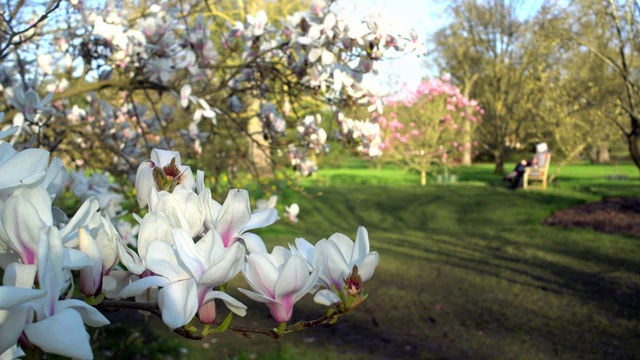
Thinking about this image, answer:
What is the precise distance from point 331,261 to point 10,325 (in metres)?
0.32

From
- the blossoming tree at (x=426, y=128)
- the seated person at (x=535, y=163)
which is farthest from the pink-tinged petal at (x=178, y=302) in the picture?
the blossoming tree at (x=426, y=128)

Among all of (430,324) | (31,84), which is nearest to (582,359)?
(430,324)

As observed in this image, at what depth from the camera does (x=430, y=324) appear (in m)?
5.05

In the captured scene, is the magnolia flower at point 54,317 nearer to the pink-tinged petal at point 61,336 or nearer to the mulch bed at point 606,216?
the pink-tinged petal at point 61,336

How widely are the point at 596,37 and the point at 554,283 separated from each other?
5.72 meters

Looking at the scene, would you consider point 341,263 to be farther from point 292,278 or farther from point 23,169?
point 23,169

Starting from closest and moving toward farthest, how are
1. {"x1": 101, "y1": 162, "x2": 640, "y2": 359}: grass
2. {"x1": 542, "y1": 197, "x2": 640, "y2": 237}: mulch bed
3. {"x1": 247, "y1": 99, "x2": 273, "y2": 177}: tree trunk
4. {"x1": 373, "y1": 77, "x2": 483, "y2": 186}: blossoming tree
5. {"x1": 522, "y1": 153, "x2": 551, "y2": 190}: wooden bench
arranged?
{"x1": 247, "y1": 99, "x2": 273, "y2": 177}: tree trunk < {"x1": 101, "y1": 162, "x2": 640, "y2": 359}: grass < {"x1": 542, "y1": 197, "x2": 640, "y2": 237}: mulch bed < {"x1": 522, "y1": 153, "x2": 551, "y2": 190}: wooden bench < {"x1": 373, "y1": 77, "x2": 483, "y2": 186}: blossoming tree

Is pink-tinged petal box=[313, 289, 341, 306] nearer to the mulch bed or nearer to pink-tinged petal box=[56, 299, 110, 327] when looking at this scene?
pink-tinged petal box=[56, 299, 110, 327]

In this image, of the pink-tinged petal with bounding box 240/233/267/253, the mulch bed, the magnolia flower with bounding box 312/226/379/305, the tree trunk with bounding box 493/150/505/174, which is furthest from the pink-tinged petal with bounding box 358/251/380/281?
the tree trunk with bounding box 493/150/505/174

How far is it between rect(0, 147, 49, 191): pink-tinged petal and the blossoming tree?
16419 mm

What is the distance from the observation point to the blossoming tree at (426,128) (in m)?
17.1

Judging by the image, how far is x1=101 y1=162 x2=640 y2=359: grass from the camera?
4.45 m

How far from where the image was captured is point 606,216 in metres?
9.42

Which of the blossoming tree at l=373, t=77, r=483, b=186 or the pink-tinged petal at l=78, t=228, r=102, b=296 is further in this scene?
the blossoming tree at l=373, t=77, r=483, b=186
